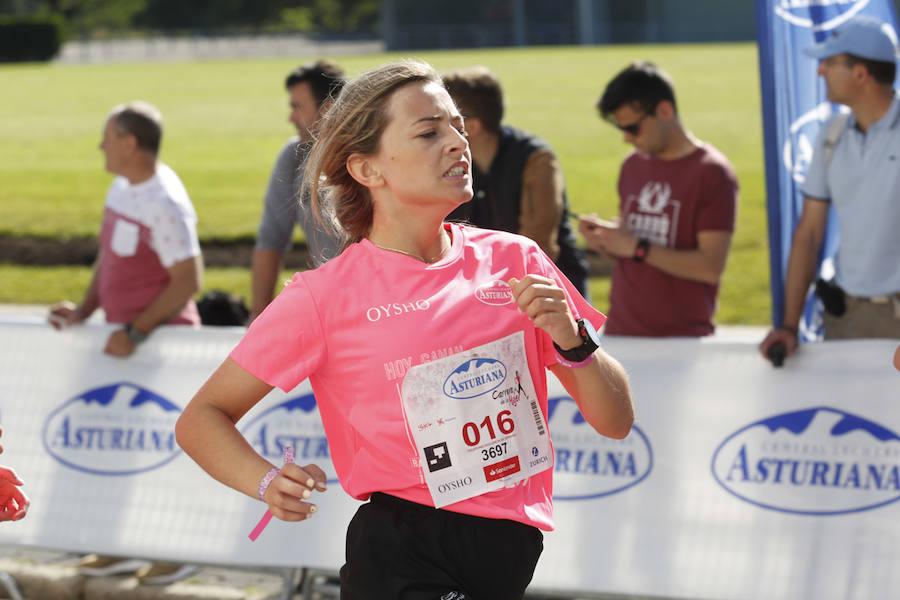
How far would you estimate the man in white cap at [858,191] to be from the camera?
4598mm

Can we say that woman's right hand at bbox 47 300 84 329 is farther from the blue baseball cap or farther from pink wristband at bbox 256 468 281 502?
the blue baseball cap

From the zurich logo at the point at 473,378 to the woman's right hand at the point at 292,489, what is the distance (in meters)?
0.34

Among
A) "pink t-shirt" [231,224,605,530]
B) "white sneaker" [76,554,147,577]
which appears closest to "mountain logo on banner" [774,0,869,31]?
"pink t-shirt" [231,224,605,530]

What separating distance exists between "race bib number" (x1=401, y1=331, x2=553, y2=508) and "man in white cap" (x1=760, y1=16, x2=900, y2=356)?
228 cm

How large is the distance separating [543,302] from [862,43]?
2.91 metres

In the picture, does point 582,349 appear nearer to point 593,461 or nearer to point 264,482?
point 264,482

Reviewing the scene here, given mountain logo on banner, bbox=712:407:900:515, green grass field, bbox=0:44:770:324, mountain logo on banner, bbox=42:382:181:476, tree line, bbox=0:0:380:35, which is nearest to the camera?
mountain logo on banner, bbox=712:407:900:515

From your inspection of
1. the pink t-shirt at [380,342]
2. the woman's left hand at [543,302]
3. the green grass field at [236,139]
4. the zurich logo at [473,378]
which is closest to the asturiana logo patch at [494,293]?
the pink t-shirt at [380,342]

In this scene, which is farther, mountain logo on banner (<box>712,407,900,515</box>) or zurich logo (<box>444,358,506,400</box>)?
mountain logo on banner (<box>712,407,900,515</box>)

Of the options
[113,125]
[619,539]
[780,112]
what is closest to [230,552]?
[619,539]

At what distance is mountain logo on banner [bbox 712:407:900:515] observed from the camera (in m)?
4.44

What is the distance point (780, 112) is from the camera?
499 centimetres

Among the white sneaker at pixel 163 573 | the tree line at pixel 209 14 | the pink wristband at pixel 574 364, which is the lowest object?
the tree line at pixel 209 14

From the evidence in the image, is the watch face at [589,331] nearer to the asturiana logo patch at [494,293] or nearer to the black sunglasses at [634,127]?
the asturiana logo patch at [494,293]
